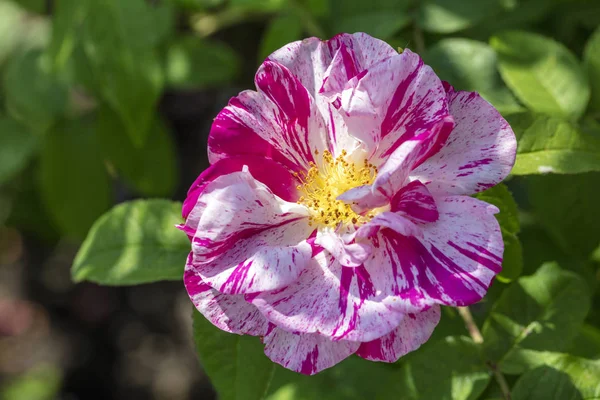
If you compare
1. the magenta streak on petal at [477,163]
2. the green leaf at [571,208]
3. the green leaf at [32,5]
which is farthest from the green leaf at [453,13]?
the green leaf at [32,5]

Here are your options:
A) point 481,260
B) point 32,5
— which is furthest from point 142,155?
point 481,260

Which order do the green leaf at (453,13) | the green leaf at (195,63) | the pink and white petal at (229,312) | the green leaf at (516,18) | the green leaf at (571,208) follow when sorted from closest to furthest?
the pink and white petal at (229,312), the green leaf at (571,208), the green leaf at (453,13), the green leaf at (516,18), the green leaf at (195,63)

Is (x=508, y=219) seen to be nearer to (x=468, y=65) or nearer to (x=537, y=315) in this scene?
(x=537, y=315)

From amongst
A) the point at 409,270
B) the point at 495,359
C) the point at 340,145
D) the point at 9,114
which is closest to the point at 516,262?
the point at 495,359

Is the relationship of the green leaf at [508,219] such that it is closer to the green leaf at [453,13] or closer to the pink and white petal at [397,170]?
the pink and white petal at [397,170]

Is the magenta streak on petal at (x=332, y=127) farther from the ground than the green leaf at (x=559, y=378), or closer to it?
farther from the ground

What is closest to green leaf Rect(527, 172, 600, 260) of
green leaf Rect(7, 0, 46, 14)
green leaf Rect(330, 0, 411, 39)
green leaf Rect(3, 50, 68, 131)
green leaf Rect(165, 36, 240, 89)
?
green leaf Rect(330, 0, 411, 39)

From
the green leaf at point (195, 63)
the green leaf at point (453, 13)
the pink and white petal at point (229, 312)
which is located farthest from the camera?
the green leaf at point (195, 63)
